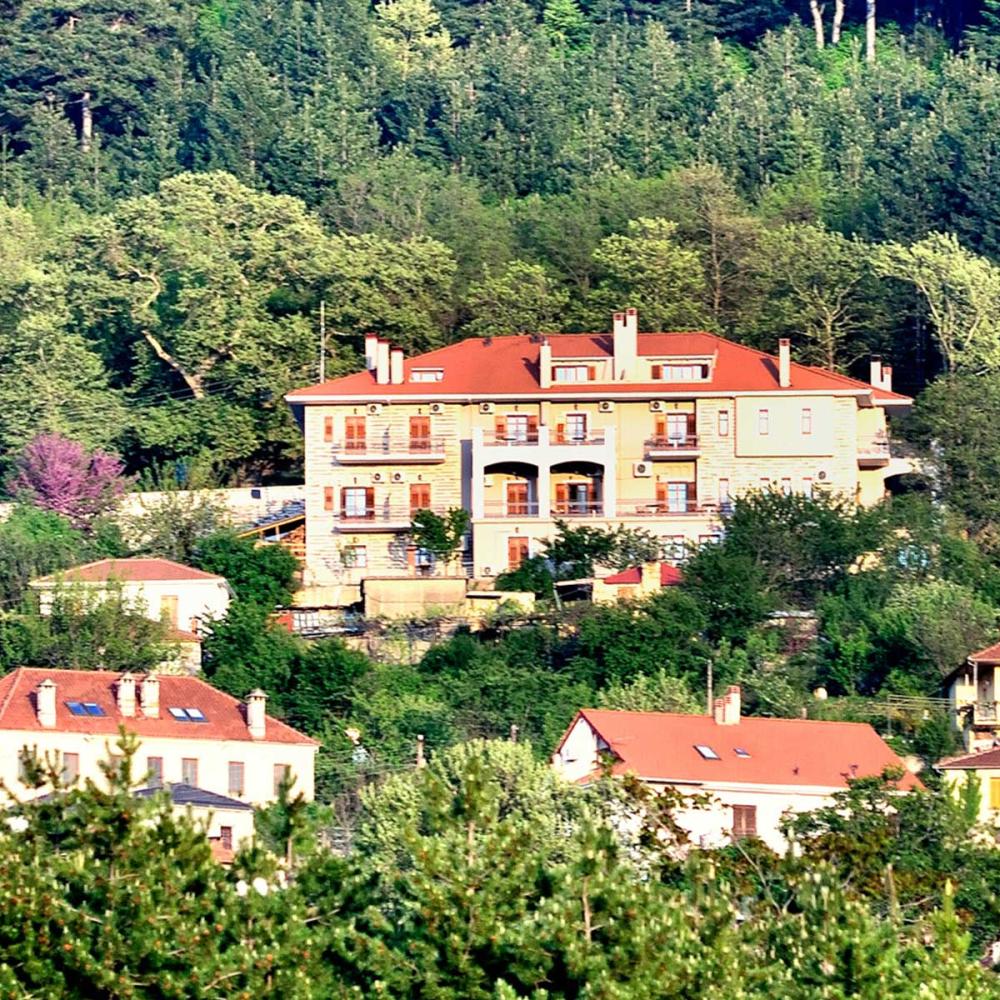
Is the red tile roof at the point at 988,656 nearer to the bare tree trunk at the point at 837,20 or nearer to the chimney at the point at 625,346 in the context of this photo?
the chimney at the point at 625,346

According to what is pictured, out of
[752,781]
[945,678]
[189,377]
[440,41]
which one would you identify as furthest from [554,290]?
[440,41]

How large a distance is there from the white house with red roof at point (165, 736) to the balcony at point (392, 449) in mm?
13729

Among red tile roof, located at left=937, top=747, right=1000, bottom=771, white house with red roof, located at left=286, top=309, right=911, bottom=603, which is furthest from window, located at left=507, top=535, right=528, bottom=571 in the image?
red tile roof, located at left=937, top=747, right=1000, bottom=771

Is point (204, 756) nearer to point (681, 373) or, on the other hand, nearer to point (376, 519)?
point (376, 519)

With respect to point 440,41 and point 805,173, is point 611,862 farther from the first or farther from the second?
point 440,41

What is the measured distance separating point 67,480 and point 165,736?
730 inches

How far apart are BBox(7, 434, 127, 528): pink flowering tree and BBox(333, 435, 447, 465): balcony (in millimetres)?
5397

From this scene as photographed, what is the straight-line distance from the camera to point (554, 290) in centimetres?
8462

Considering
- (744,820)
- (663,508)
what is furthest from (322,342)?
(744,820)

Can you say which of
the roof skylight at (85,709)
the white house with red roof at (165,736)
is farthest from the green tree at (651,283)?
the roof skylight at (85,709)

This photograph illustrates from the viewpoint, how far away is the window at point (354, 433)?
75562 mm

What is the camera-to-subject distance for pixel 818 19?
119312mm

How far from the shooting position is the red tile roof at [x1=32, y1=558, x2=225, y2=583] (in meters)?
69.9

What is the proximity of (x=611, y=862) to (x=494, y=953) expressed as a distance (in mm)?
2114
